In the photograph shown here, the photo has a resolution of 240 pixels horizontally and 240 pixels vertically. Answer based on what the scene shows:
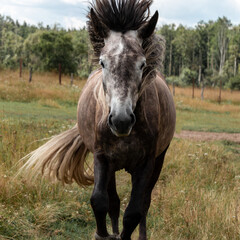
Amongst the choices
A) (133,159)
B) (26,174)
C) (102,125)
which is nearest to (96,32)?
(102,125)

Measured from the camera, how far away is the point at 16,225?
3.52 metres

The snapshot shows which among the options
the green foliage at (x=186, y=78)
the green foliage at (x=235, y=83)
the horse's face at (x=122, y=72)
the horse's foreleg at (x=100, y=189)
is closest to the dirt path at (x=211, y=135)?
the horse's foreleg at (x=100, y=189)

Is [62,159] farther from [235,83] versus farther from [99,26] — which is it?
[235,83]

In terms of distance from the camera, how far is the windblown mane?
2766 millimetres

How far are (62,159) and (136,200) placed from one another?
5.39 feet

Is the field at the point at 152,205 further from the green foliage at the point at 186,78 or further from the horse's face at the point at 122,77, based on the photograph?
the green foliage at the point at 186,78

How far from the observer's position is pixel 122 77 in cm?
246

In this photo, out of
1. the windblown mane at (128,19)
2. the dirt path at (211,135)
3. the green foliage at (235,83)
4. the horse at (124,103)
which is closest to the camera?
the horse at (124,103)

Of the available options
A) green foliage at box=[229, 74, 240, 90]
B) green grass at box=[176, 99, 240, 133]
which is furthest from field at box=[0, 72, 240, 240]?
green foliage at box=[229, 74, 240, 90]

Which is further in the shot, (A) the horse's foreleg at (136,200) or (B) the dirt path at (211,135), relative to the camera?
(B) the dirt path at (211,135)

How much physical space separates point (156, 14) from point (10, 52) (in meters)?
63.4

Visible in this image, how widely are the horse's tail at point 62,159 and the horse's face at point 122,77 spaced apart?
1935 mm

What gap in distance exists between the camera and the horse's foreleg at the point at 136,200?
2.99m

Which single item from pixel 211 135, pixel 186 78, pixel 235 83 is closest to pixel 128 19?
pixel 211 135
